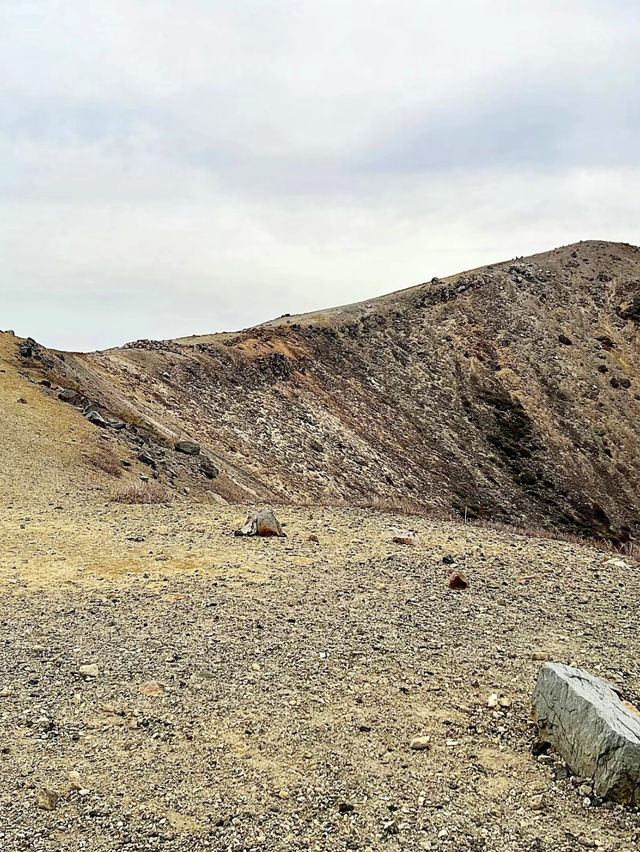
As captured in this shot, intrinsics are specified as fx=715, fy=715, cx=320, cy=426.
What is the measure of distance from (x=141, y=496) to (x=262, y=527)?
4568mm

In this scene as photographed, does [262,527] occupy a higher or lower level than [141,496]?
lower

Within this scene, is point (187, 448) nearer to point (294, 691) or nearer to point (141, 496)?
point (141, 496)

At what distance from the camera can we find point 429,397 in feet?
162

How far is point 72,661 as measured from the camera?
792 centimetres

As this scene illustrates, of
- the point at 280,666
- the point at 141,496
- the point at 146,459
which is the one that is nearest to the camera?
the point at 280,666

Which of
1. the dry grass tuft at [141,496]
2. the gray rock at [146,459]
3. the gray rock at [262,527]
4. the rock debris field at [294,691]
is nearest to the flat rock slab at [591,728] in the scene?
the rock debris field at [294,691]

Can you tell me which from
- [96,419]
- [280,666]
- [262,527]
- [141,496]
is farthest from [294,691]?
[96,419]

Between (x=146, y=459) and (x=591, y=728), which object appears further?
(x=146, y=459)

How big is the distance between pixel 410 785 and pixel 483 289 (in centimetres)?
6002

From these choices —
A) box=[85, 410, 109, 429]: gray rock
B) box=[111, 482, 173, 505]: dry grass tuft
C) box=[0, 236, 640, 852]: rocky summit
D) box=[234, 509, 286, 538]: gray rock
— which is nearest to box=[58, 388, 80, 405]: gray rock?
box=[0, 236, 640, 852]: rocky summit

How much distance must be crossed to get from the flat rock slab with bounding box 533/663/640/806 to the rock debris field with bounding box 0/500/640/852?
0.14 m

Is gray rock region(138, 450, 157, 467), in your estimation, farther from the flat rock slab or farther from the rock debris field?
the flat rock slab

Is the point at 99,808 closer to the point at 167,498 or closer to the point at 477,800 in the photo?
the point at 477,800

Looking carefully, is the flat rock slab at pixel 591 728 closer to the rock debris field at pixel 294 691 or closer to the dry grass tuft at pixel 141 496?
the rock debris field at pixel 294 691
